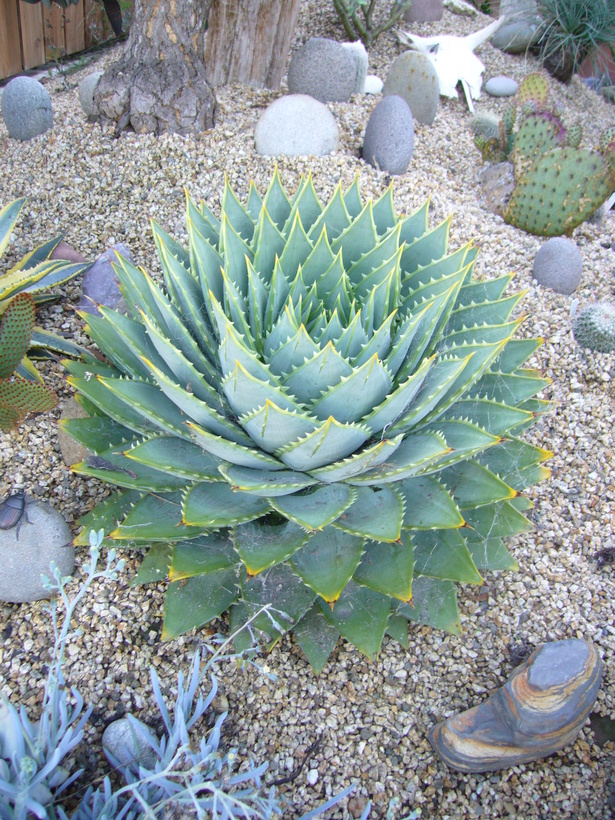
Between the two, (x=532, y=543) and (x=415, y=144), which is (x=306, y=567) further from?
(x=415, y=144)

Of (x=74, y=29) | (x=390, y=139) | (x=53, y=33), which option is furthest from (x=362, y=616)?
(x=74, y=29)

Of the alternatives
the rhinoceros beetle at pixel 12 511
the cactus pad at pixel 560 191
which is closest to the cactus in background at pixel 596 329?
the cactus pad at pixel 560 191

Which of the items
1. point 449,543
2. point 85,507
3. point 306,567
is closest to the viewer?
point 306,567

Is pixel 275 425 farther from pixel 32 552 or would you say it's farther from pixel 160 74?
pixel 160 74

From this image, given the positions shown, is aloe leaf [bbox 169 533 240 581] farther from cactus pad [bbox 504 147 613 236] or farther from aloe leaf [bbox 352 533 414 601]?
cactus pad [bbox 504 147 613 236]

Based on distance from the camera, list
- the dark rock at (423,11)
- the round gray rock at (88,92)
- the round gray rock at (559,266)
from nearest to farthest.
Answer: the round gray rock at (559,266) → the round gray rock at (88,92) → the dark rock at (423,11)

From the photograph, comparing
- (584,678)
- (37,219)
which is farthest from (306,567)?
(37,219)

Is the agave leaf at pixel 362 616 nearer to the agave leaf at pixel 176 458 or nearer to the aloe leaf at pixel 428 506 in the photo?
the aloe leaf at pixel 428 506
